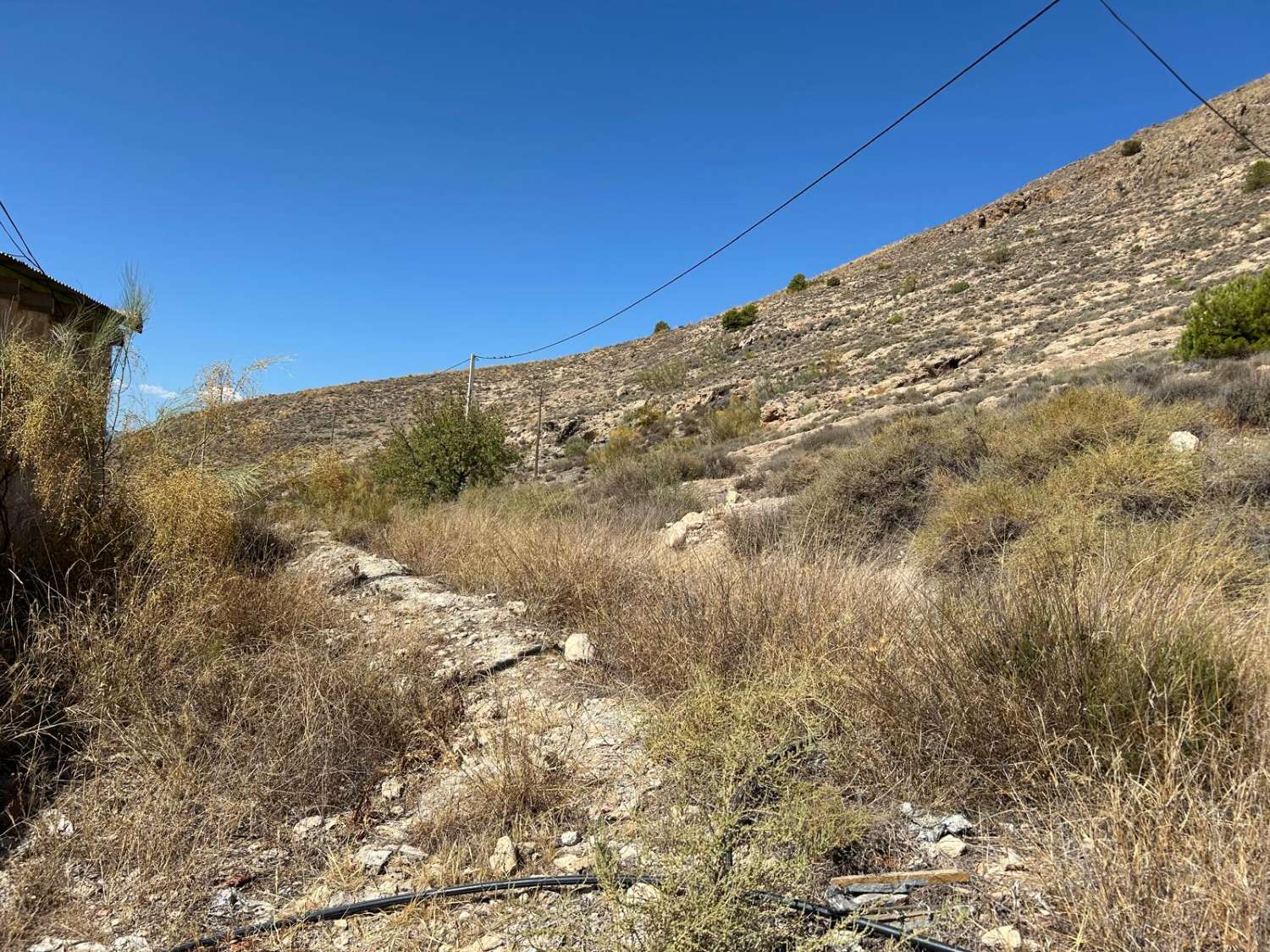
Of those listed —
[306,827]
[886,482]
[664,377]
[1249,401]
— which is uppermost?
[664,377]

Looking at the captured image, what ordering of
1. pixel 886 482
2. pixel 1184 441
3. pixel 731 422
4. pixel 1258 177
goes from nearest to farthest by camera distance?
1. pixel 1184 441
2. pixel 886 482
3. pixel 731 422
4. pixel 1258 177

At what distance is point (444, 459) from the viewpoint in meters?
14.7

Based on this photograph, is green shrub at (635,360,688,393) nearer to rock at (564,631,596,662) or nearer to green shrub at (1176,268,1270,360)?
green shrub at (1176,268,1270,360)

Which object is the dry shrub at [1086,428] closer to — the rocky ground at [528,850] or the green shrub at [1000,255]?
the rocky ground at [528,850]

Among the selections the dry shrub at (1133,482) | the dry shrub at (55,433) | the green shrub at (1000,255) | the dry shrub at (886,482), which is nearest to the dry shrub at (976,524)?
the dry shrub at (1133,482)

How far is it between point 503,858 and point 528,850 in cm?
11

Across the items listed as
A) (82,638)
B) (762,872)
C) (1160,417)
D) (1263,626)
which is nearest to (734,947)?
(762,872)

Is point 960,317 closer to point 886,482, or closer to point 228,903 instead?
point 886,482

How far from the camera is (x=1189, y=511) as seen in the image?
5.46 meters

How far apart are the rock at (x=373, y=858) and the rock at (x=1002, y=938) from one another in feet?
6.98

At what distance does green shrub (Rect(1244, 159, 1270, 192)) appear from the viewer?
21781 mm

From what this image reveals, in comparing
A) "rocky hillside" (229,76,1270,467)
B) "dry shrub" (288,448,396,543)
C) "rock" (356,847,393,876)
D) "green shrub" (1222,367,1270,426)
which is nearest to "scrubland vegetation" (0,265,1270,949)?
"rock" (356,847,393,876)

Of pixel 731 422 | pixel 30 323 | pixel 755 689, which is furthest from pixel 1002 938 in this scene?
pixel 731 422

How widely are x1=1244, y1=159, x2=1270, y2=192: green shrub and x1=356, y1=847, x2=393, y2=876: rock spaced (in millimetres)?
31390
